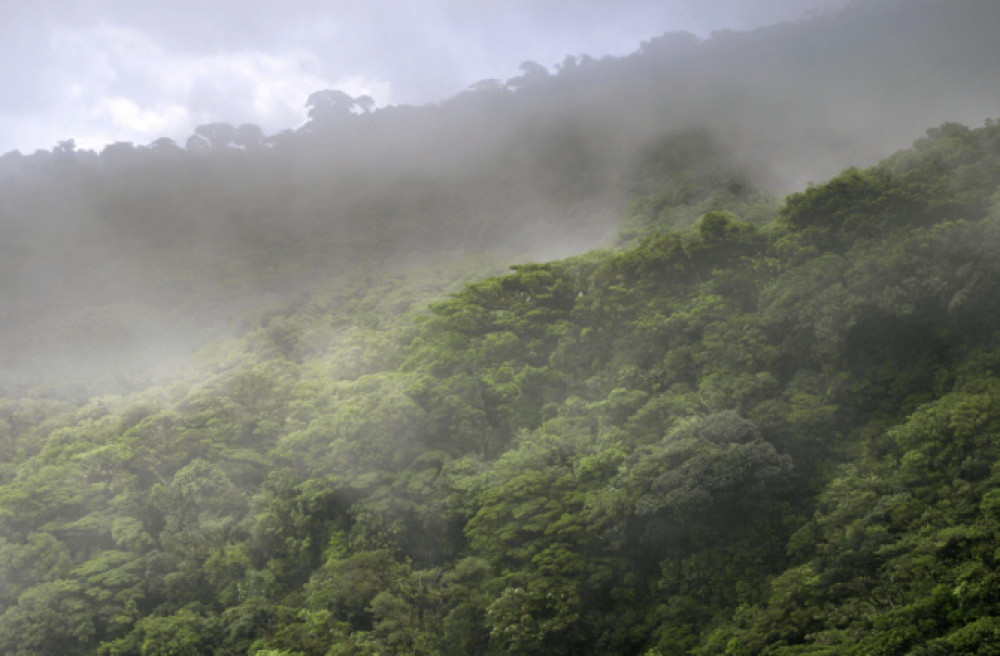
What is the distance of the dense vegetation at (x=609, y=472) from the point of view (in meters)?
16.8

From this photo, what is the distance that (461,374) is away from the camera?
1175 inches

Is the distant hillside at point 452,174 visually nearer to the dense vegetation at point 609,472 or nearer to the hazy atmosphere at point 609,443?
the hazy atmosphere at point 609,443

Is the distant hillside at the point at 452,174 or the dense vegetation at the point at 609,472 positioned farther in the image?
the distant hillside at the point at 452,174

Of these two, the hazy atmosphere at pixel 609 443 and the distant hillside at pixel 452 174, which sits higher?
the distant hillside at pixel 452 174

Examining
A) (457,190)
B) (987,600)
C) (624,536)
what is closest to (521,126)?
(457,190)

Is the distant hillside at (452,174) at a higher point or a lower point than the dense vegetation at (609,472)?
higher

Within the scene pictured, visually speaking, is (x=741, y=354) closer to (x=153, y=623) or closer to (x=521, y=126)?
(x=153, y=623)

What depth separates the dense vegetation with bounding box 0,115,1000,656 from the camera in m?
16.8

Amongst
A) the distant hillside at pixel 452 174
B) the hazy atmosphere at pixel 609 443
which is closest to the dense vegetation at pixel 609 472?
the hazy atmosphere at pixel 609 443

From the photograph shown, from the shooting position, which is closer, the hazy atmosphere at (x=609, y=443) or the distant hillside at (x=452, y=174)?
the hazy atmosphere at (x=609, y=443)

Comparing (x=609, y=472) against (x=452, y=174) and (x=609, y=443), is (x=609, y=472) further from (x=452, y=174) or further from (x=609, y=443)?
(x=452, y=174)

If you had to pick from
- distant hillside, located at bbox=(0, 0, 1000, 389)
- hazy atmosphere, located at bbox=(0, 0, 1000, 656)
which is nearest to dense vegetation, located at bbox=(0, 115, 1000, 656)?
hazy atmosphere, located at bbox=(0, 0, 1000, 656)

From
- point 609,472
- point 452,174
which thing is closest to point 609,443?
point 609,472

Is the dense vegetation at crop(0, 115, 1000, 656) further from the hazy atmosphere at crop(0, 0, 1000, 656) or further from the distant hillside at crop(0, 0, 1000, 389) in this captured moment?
the distant hillside at crop(0, 0, 1000, 389)
